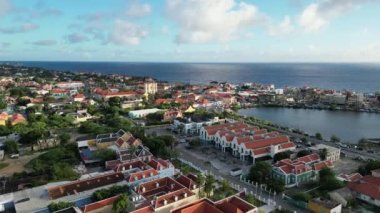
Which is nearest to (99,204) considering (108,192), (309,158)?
(108,192)

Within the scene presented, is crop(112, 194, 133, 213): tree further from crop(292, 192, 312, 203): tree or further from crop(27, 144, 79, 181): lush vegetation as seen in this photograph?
crop(292, 192, 312, 203): tree

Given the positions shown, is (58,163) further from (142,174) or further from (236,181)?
(236,181)

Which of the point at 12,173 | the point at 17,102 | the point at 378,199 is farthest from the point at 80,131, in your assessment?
the point at 378,199

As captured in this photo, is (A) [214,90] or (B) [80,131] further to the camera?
(A) [214,90]

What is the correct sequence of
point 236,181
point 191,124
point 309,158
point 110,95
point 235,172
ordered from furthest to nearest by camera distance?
point 110,95 < point 191,124 < point 309,158 < point 235,172 < point 236,181

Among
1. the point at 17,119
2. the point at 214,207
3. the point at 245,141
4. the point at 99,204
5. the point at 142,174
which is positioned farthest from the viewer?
the point at 17,119

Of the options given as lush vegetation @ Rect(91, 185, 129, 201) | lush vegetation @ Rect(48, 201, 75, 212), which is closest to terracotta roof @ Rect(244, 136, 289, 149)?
lush vegetation @ Rect(91, 185, 129, 201)

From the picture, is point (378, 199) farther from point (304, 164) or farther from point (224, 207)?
point (224, 207)
